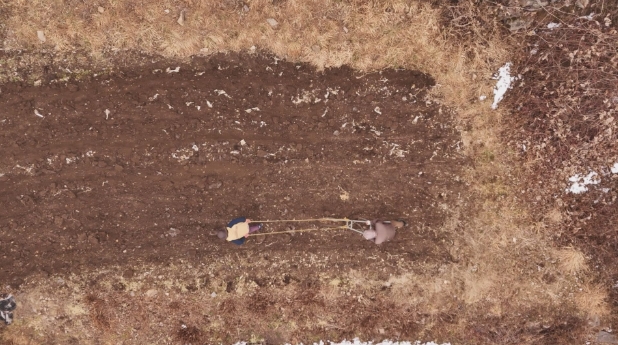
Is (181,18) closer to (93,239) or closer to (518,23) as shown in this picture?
(93,239)

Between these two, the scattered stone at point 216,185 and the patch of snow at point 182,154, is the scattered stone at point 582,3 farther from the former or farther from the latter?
the patch of snow at point 182,154

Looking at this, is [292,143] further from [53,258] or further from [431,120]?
[53,258]

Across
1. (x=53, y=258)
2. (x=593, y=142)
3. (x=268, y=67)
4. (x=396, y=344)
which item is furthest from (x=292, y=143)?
(x=593, y=142)

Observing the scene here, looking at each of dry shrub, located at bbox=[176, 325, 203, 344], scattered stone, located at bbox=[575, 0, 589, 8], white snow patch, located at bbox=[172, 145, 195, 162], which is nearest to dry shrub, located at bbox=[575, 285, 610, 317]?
scattered stone, located at bbox=[575, 0, 589, 8]

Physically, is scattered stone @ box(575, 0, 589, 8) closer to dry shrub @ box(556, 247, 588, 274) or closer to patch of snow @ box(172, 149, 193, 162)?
dry shrub @ box(556, 247, 588, 274)

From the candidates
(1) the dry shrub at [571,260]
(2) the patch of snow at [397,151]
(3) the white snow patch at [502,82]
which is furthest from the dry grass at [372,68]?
(2) the patch of snow at [397,151]

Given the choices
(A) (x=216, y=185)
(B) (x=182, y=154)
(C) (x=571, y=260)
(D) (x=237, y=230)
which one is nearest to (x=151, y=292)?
(D) (x=237, y=230)
